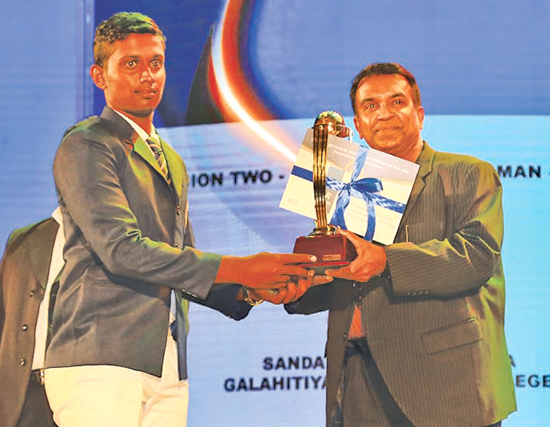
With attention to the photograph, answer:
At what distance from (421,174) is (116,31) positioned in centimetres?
112

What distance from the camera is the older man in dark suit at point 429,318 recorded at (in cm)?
298

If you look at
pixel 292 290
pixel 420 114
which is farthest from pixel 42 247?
pixel 420 114

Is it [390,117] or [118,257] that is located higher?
[390,117]

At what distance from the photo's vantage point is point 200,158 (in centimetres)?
351

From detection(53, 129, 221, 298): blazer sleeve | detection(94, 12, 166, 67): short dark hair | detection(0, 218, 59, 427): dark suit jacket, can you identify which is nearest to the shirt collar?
detection(53, 129, 221, 298): blazer sleeve

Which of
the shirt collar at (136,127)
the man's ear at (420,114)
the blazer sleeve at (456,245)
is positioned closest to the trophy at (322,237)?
the blazer sleeve at (456,245)

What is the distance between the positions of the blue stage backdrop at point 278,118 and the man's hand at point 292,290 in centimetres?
31

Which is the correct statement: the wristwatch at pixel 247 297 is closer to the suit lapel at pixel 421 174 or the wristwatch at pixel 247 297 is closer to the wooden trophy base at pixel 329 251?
the wooden trophy base at pixel 329 251

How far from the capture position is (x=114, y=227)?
116 inches

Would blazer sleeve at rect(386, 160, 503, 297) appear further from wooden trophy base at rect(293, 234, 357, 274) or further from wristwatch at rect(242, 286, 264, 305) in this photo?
wristwatch at rect(242, 286, 264, 305)

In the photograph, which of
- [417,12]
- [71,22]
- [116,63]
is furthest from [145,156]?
[417,12]

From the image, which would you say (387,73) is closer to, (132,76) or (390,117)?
(390,117)

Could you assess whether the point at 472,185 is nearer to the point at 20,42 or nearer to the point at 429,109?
the point at 429,109

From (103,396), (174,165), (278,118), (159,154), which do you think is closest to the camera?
(103,396)
